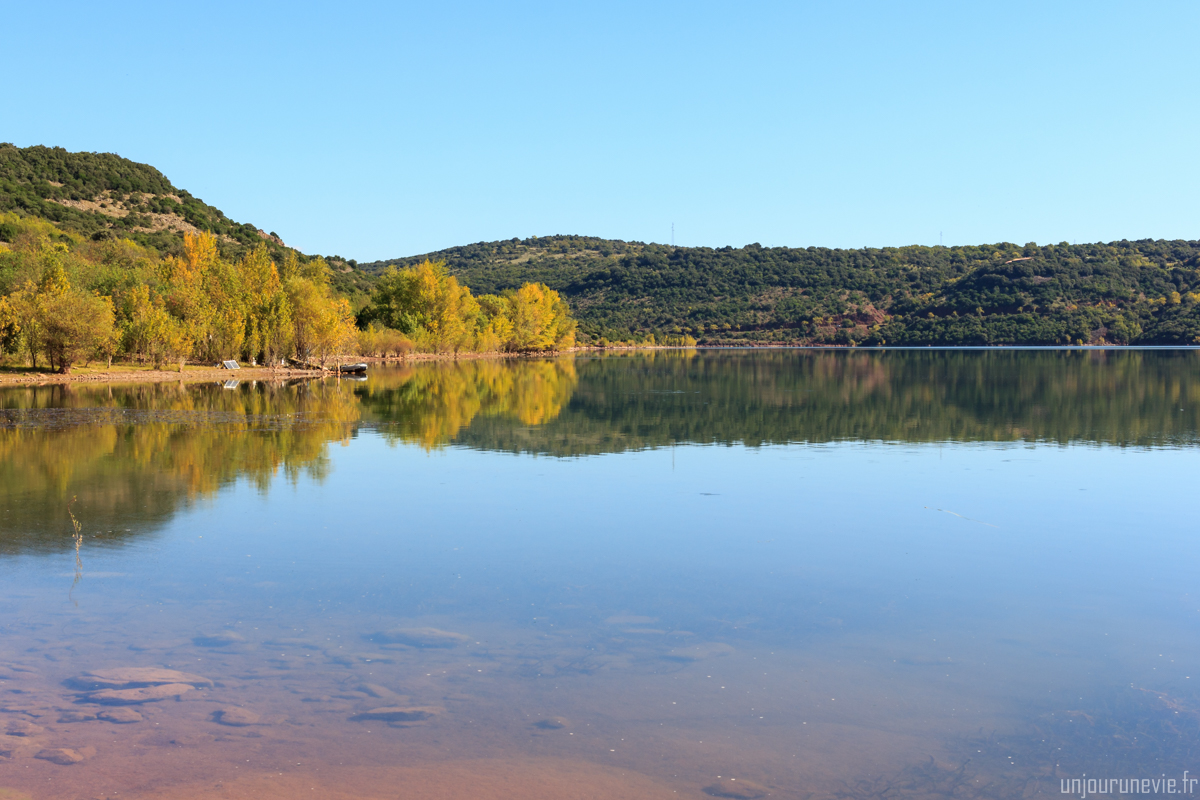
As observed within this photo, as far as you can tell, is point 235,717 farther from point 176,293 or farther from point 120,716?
point 176,293

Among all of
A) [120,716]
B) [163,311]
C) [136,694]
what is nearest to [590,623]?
[136,694]

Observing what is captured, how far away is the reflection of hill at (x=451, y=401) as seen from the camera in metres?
24.5

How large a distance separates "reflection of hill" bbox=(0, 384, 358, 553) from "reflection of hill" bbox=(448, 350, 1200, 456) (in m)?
4.81

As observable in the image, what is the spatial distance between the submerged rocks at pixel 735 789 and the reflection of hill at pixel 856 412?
47.4 feet

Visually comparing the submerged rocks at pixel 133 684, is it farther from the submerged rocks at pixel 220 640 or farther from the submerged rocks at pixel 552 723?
the submerged rocks at pixel 552 723

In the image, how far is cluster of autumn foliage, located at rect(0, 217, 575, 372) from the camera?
3928 cm

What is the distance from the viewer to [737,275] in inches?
6929

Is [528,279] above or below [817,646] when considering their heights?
above

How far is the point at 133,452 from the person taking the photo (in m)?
18.3

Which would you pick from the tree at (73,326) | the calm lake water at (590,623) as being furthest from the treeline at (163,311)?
the calm lake water at (590,623)

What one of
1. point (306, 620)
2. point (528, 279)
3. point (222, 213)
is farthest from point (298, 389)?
point (528, 279)

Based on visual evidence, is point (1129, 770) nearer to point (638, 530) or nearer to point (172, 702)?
point (172, 702)

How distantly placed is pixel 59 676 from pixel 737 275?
174 meters

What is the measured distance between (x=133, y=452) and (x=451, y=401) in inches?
599
